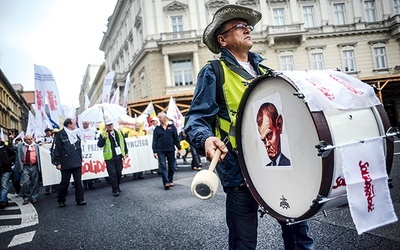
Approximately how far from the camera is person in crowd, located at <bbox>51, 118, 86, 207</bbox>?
6.55 meters

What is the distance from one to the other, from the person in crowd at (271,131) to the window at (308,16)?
3047 centimetres

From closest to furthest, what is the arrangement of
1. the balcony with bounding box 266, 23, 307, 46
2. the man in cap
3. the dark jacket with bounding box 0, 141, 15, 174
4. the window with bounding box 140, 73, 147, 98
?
the man in cap → the dark jacket with bounding box 0, 141, 15, 174 → the balcony with bounding box 266, 23, 307, 46 → the window with bounding box 140, 73, 147, 98

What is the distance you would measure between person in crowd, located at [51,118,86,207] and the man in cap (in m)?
5.33

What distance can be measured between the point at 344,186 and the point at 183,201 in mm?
4421

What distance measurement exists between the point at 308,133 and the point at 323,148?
0.54 feet

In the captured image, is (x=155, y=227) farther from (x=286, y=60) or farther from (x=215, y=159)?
(x=286, y=60)

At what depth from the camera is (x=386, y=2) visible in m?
29.2

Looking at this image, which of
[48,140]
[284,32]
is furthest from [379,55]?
[48,140]

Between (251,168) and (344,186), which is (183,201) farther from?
(344,186)

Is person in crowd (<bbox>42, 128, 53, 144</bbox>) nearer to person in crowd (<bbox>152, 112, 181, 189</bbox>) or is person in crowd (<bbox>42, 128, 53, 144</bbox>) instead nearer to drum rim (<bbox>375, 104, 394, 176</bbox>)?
person in crowd (<bbox>152, 112, 181, 189</bbox>)

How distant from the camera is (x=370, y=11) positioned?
2945cm

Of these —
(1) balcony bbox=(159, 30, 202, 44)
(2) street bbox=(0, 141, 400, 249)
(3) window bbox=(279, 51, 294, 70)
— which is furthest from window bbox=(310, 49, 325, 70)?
(2) street bbox=(0, 141, 400, 249)

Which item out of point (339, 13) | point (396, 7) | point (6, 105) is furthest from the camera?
point (6, 105)

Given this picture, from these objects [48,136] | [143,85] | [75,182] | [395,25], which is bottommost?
[75,182]
